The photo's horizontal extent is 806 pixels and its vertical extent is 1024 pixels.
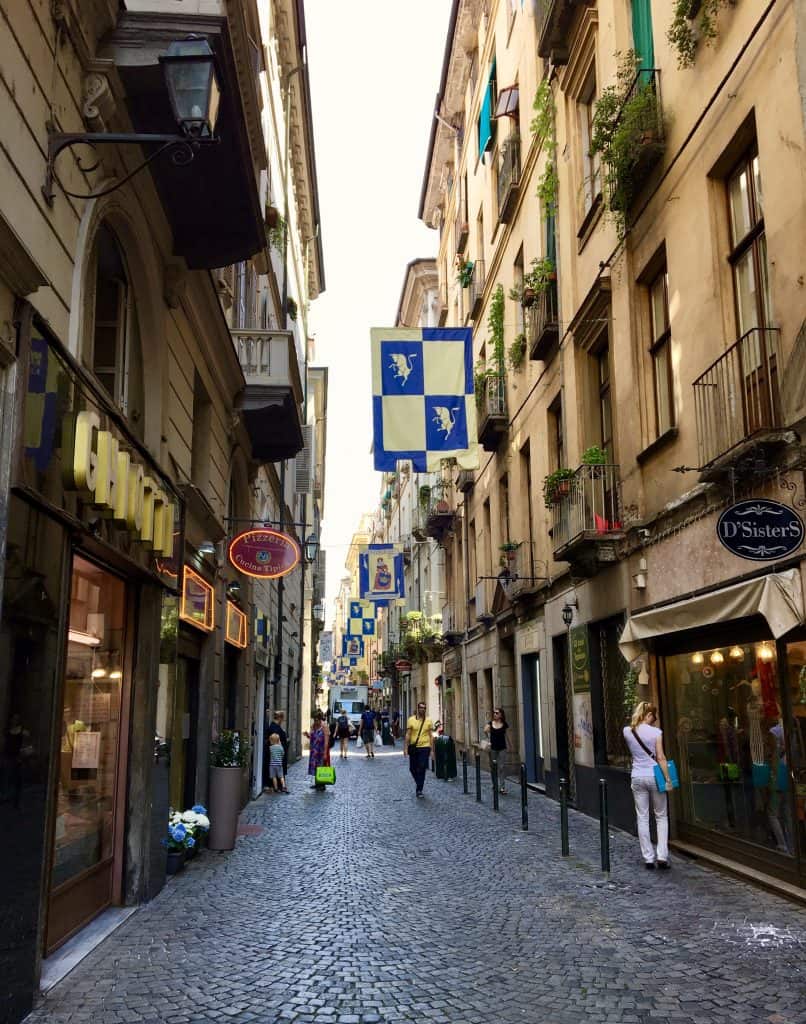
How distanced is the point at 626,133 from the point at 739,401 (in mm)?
4448

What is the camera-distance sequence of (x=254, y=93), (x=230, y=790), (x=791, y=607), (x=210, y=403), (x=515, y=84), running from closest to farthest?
(x=791, y=607) → (x=254, y=93) → (x=230, y=790) → (x=210, y=403) → (x=515, y=84)

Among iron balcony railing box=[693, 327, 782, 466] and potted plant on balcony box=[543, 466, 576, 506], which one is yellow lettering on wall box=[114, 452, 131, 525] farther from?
potted plant on balcony box=[543, 466, 576, 506]

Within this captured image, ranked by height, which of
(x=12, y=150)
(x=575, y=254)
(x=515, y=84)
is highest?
(x=515, y=84)

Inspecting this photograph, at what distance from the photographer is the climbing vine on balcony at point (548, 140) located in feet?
55.8

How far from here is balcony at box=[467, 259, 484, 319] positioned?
25.6 meters

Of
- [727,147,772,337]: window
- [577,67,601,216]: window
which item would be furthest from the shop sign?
[577,67,601,216]: window

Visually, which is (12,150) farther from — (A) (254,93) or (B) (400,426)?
(B) (400,426)

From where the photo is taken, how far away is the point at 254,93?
31.3 ft

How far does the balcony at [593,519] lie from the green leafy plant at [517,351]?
629 cm

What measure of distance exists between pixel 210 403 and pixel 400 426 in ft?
10.9

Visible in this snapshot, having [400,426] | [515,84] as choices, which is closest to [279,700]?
[400,426]

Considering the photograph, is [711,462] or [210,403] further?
[210,403]

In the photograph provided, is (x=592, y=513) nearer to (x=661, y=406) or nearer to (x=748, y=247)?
(x=661, y=406)

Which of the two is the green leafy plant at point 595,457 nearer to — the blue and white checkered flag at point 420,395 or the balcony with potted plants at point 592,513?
the balcony with potted plants at point 592,513
